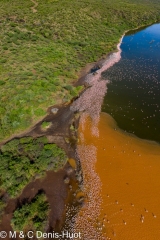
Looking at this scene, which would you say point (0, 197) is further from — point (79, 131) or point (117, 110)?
point (117, 110)

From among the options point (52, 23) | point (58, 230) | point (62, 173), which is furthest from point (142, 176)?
point (52, 23)

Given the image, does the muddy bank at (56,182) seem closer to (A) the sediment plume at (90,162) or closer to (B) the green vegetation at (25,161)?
(B) the green vegetation at (25,161)

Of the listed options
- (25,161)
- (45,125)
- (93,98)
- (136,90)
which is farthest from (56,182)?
(136,90)

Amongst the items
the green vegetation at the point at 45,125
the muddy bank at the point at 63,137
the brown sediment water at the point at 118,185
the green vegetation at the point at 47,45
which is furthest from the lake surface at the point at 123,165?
the green vegetation at the point at 47,45

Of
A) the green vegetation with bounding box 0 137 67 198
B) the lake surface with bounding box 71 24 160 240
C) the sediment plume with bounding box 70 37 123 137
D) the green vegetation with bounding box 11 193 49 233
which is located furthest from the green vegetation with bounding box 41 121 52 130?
the green vegetation with bounding box 11 193 49 233

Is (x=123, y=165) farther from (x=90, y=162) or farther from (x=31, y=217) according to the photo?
(x=31, y=217)

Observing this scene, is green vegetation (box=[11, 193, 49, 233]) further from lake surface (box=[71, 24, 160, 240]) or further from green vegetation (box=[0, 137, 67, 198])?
lake surface (box=[71, 24, 160, 240])
